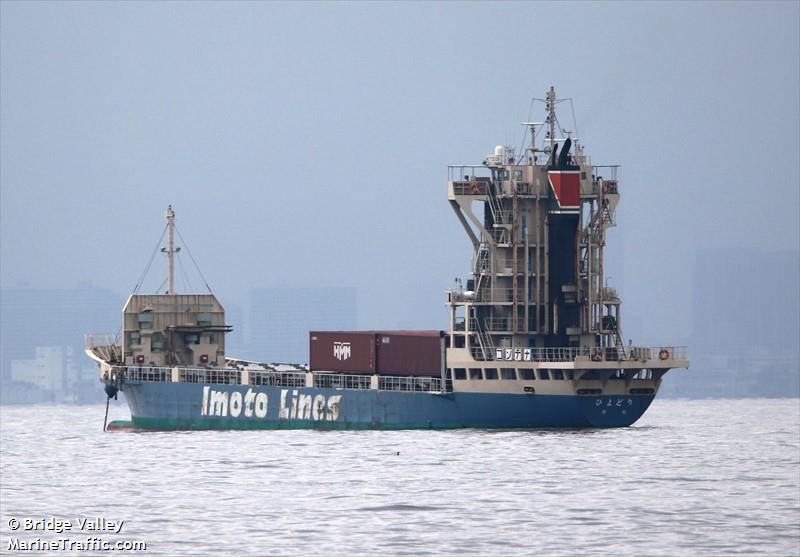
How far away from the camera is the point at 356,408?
3937 inches

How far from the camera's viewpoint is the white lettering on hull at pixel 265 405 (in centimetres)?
10206

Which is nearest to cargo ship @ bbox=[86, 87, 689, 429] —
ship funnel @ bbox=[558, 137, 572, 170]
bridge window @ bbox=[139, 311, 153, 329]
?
ship funnel @ bbox=[558, 137, 572, 170]

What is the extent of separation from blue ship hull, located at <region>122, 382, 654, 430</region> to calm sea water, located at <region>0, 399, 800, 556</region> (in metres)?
1.48

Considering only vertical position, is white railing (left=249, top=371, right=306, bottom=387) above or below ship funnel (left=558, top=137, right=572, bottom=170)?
below

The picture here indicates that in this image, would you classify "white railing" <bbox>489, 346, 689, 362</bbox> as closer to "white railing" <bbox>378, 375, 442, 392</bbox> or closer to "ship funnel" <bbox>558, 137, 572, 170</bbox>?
"white railing" <bbox>378, 375, 442, 392</bbox>

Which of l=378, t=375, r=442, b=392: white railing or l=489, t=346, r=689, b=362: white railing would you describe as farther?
l=378, t=375, r=442, b=392: white railing

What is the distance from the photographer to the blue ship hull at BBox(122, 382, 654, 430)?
306 feet

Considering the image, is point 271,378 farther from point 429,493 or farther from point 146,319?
point 429,493

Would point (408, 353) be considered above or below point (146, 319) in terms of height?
below

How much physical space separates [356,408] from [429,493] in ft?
116

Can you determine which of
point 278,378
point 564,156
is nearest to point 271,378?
point 278,378

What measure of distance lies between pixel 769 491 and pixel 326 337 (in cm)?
4226

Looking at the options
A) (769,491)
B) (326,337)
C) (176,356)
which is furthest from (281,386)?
(769,491)

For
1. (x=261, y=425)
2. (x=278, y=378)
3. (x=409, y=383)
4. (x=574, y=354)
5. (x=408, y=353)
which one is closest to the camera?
(x=574, y=354)
